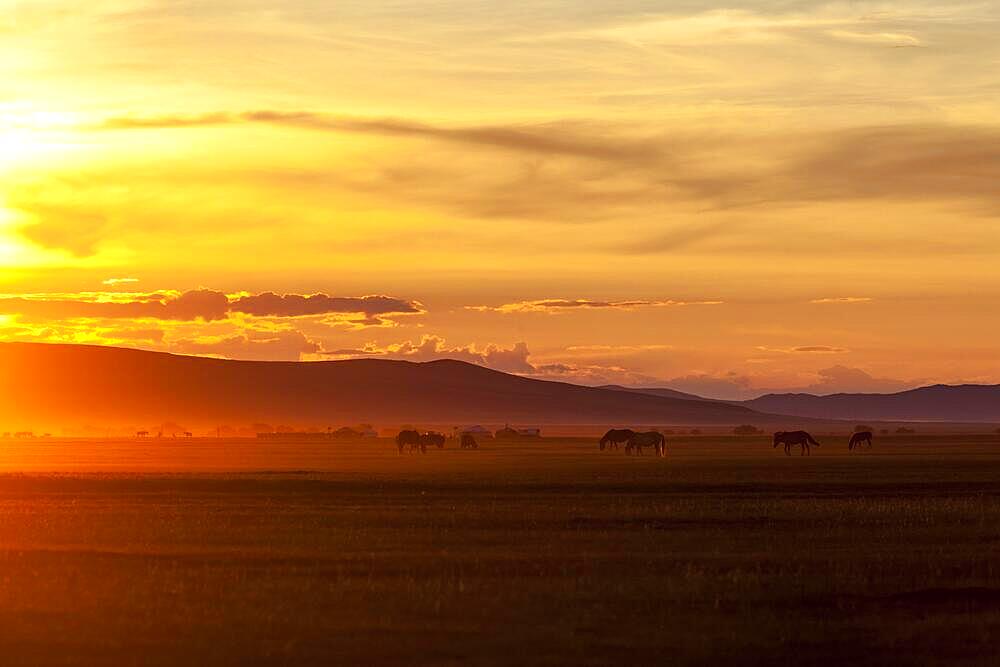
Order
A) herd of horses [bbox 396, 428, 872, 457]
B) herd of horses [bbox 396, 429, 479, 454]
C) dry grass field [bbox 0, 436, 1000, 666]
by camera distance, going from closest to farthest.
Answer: dry grass field [bbox 0, 436, 1000, 666], herd of horses [bbox 396, 428, 872, 457], herd of horses [bbox 396, 429, 479, 454]

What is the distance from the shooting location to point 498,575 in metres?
27.3

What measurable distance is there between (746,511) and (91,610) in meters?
23.4

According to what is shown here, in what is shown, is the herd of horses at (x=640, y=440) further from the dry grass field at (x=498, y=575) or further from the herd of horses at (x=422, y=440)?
the dry grass field at (x=498, y=575)

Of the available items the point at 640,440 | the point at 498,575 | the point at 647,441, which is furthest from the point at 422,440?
the point at 498,575

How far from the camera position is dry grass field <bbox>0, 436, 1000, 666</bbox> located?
2042 centimetres

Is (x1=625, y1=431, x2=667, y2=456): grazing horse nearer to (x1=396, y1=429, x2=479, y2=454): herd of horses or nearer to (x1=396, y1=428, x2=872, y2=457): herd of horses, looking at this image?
(x1=396, y1=428, x2=872, y2=457): herd of horses

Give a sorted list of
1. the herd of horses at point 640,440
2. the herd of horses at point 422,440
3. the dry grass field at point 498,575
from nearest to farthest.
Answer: the dry grass field at point 498,575 < the herd of horses at point 640,440 < the herd of horses at point 422,440

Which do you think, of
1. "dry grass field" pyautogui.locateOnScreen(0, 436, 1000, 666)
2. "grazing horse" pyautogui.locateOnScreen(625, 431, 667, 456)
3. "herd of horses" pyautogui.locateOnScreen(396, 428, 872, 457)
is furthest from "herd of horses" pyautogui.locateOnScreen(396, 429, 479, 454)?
Answer: "dry grass field" pyautogui.locateOnScreen(0, 436, 1000, 666)

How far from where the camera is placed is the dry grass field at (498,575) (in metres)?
20.4

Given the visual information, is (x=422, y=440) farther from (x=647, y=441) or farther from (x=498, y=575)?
(x=498, y=575)

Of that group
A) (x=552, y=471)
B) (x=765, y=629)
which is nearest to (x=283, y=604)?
(x=765, y=629)

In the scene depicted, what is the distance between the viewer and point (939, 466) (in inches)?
2822

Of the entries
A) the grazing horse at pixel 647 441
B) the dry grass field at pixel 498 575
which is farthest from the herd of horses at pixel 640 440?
the dry grass field at pixel 498 575

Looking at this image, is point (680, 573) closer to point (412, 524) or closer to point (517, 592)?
point (517, 592)
